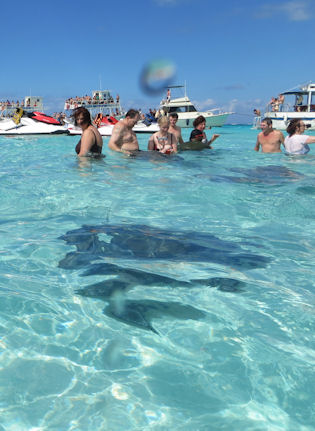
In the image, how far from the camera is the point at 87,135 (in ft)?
25.2

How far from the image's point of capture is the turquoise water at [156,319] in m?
1.57

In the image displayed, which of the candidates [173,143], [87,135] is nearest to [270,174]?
[173,143]

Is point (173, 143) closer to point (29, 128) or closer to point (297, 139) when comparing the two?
point (297, 139)

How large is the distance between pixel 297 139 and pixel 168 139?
3.19 metres

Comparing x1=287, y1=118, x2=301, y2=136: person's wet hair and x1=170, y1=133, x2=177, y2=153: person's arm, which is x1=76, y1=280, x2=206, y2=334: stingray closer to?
x1=287, y1=118, x2=301, y2=136: person's wet hair

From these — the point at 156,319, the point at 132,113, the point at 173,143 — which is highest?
the point at 132,113

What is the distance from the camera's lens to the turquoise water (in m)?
1.57

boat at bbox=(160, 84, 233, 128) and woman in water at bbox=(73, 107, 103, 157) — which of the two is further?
boat at bbox=(160, 84, 233, 128)

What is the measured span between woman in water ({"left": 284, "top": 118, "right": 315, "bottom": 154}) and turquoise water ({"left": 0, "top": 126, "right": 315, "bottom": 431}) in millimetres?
4456

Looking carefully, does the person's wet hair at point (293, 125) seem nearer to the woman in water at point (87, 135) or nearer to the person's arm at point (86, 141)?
the woman in water at point (87, 135)

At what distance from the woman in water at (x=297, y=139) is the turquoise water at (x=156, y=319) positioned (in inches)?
175

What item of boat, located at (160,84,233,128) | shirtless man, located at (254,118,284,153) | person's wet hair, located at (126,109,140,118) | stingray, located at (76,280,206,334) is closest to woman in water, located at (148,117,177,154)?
person's wet hair, located at (126,109,140,118)

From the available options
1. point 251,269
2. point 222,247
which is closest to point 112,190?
point 222,247

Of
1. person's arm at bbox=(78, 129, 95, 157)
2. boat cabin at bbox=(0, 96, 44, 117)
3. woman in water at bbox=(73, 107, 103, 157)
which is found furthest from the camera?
boat cabin at bbox=(0, 96, 44, 117)
